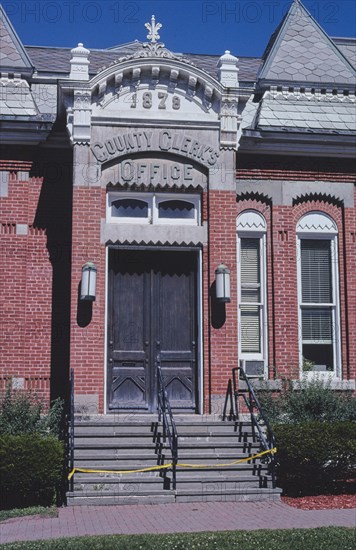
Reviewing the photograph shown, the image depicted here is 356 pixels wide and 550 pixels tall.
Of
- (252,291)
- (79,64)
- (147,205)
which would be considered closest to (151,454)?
(252,291)

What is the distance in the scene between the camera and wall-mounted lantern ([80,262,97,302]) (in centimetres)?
1363

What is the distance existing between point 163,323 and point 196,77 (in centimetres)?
466

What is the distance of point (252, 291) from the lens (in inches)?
620

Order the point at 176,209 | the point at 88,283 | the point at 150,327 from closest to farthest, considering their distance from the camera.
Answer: the point at 88,283 < the point at 150,327 < the point at 176,209

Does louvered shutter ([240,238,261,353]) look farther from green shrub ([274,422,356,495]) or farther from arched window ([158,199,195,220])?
green shrub ([274,422,356,495])

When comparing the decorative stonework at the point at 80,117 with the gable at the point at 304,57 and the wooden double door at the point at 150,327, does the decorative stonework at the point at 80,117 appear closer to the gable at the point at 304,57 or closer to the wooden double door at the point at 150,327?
the wooden double door at the point at 150,327

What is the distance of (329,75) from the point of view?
1756cm

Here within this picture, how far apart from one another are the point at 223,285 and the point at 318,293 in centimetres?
270

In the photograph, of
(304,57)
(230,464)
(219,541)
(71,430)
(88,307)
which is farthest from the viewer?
(304,57)

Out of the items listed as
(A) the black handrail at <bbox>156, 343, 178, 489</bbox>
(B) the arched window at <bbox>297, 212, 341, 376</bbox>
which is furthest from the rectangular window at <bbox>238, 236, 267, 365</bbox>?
(A) the black handrail at <bbox>156, 343, 178, 489</bbox>

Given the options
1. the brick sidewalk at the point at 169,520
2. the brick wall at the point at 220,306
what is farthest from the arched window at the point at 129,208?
the brick sidewalk at the point at 169,520

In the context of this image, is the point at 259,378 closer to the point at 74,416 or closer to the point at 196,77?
the point at 74,416

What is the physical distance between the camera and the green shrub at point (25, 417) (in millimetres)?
12914

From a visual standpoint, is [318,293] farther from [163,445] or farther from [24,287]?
[24,287]
